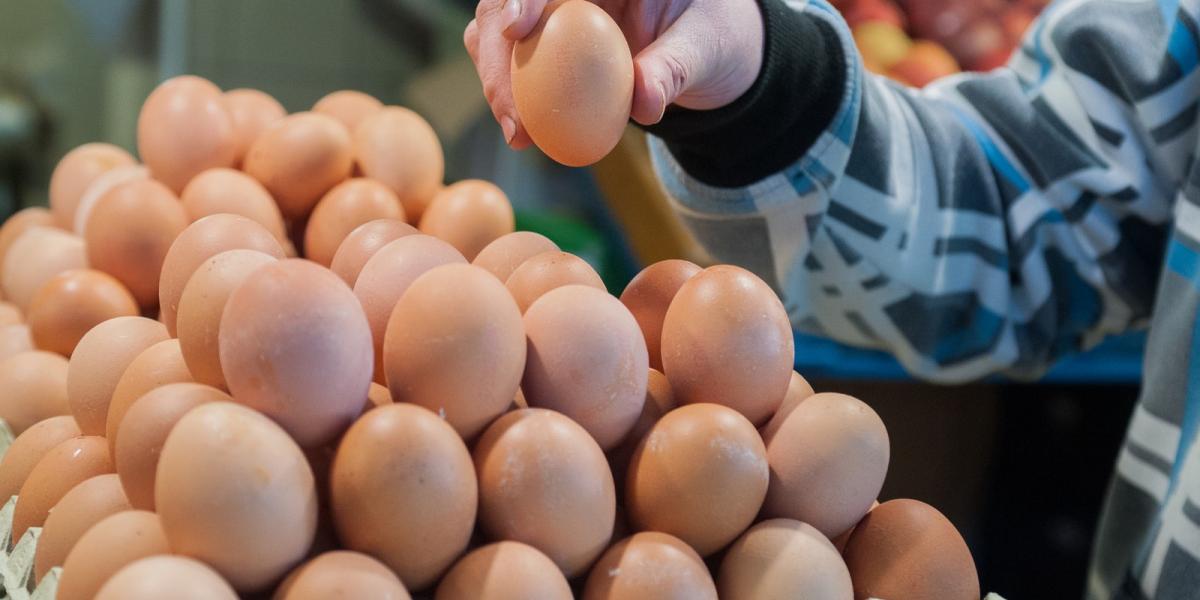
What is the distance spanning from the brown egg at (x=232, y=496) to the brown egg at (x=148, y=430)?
0.03m

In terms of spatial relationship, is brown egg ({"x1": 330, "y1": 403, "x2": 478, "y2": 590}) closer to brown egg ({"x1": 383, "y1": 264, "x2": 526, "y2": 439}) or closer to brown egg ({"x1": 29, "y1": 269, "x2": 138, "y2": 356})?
brown egg ({"x1": 383, "y1": 264, "x2": 526, "y2": 439})

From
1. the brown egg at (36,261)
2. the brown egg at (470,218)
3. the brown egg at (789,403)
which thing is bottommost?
the brown egg at (36,261)

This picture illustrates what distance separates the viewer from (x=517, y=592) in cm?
37

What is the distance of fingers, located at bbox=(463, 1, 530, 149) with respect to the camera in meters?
0.55

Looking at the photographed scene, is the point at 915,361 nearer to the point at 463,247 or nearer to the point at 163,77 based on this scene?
the point at 463,247

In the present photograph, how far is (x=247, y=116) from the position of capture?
2.58 ft

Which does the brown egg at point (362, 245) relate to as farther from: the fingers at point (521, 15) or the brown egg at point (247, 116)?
the brown egg at point (247, 116)

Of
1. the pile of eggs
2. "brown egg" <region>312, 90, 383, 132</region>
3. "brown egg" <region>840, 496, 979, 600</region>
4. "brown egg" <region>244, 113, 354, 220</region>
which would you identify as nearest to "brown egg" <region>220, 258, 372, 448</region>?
the pile of eggs

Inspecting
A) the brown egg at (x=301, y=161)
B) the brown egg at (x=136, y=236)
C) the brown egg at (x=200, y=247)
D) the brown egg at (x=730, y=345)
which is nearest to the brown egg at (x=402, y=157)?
the brown egg at (x=301, y=161)

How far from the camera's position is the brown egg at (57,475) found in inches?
17.8

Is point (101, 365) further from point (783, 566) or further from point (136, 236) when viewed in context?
point (783, 566)

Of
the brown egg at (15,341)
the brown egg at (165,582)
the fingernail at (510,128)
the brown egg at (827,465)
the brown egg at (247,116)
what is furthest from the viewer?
the brown egg at (247,116)

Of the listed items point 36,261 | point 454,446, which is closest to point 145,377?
point 454,446

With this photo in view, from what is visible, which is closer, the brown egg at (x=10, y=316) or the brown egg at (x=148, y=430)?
the brown egg at (x=148, y=430)
